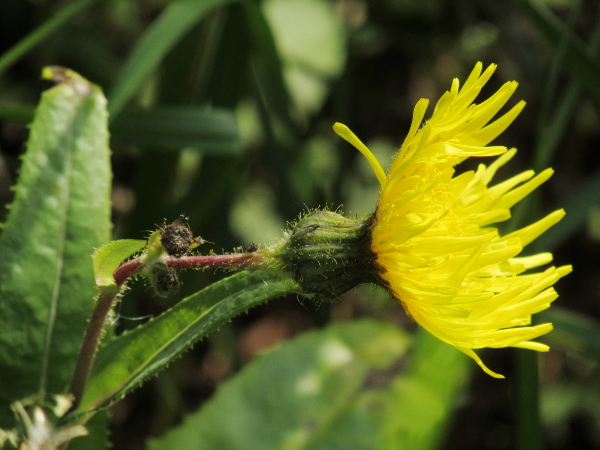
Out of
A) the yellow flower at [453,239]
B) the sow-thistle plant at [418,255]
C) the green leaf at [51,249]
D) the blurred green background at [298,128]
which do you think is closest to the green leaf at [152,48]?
the blurred green background at [298,128]

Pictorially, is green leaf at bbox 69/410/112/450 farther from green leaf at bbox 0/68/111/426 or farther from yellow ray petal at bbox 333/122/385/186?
yellow ray petal at bbox 333/122/385/186

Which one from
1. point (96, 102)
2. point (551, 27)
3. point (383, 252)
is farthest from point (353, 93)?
point (383, 252)

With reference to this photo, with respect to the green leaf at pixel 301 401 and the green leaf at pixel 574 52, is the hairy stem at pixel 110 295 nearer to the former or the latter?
the green leaf at pixel 301 401

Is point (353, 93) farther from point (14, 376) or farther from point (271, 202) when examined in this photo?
point (14, 376)

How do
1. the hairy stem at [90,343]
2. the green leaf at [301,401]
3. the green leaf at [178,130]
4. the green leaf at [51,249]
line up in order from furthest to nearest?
1. the green leaf at [178,130]
2. the green leaf at [301,401]
3. the green leaf at [51,249]
4. the hairy stem at [90,343]

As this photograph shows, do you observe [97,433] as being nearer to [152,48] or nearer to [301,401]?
[301,401]

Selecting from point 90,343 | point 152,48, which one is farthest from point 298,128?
point 90,343

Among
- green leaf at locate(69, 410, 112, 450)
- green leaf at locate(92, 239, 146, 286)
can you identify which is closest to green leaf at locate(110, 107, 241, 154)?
green leaf at locate(69, 410, 112, 450)
